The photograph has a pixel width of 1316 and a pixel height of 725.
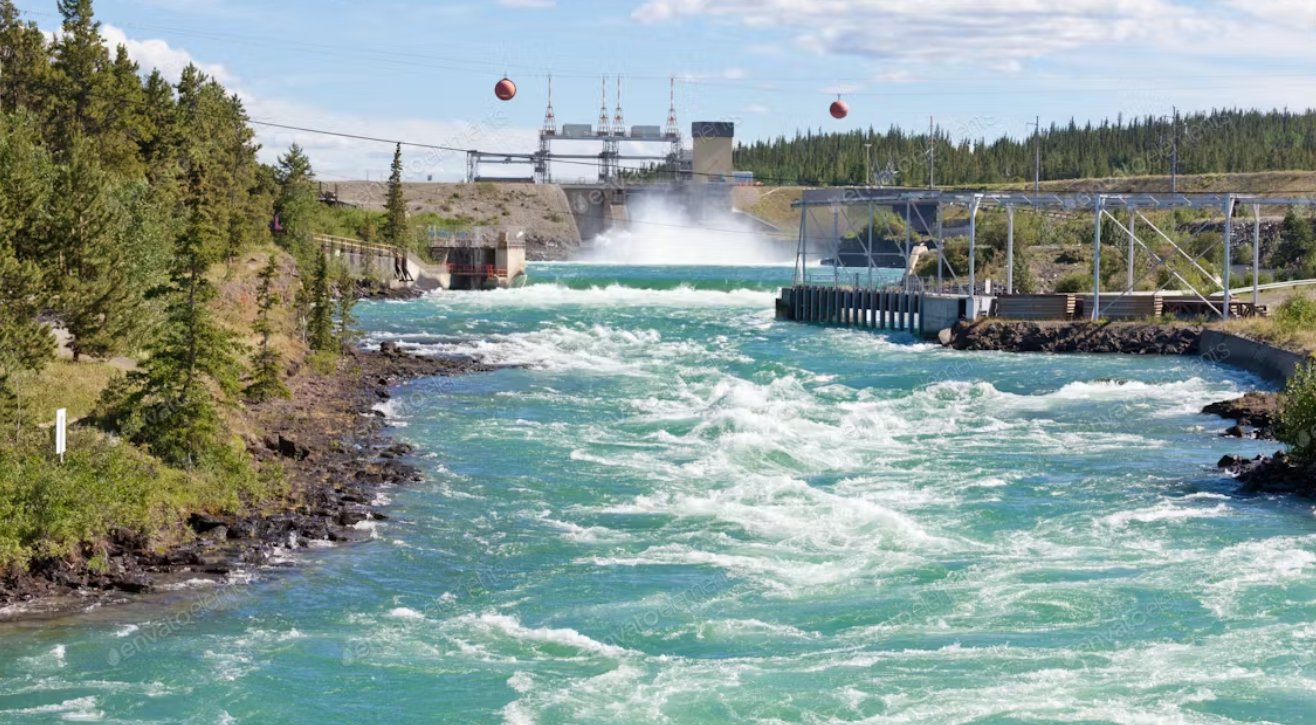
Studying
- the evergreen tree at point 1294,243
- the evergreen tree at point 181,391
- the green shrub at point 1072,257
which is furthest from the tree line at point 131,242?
the evergreen tree at point 1294,243

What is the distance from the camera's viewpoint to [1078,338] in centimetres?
6262

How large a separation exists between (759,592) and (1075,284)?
6029 cm

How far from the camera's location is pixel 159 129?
64062mm

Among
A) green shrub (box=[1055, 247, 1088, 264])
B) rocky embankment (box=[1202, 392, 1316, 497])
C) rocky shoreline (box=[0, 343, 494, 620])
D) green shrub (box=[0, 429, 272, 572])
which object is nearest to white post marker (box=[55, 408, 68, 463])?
green shrub (box=[0, 429, 272, 572])

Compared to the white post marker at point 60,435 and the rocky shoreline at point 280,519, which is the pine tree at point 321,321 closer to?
the rocky shoreline at point 280,519

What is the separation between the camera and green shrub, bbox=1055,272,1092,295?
81150 mm

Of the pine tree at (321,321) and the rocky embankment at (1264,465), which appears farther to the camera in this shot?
the pine tree at (321,321)

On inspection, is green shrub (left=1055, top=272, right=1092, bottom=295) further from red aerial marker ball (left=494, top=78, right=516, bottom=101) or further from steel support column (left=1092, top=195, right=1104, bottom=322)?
red aerial marker ball (left=494, top=78, right=516, bottom=101)

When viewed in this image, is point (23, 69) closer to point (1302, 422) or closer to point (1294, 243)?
point (1302, 422)

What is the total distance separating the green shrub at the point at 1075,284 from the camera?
81150mm

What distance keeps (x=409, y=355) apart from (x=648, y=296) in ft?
148

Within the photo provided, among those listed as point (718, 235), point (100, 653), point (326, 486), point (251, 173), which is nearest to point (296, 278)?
point (251, 173)

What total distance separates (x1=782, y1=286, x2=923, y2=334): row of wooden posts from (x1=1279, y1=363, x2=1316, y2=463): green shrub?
124ft

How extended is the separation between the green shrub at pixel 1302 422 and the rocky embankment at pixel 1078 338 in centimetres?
2766
